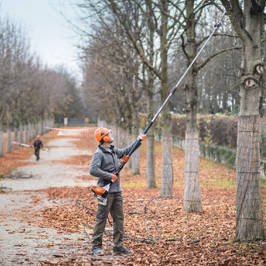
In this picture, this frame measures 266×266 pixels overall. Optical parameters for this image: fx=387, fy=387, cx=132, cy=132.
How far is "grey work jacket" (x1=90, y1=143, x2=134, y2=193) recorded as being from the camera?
6.20 metres

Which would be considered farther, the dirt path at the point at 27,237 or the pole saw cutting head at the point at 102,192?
the pole saw cutting head at the point at 102,192

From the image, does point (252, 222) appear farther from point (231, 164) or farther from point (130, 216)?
point (231, 164)

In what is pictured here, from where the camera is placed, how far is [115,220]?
6387mm

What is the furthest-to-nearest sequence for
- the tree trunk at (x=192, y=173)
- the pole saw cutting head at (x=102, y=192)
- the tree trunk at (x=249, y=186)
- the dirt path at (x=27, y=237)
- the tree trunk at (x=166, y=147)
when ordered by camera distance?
the tree trunk at (x=166, y=147), the tree trunk at (x=192, y=173), the pole saw cutting head at (x=102, y=192), the dirt path at (x=27, y=237), the tree trunk at (x=249, y=186)

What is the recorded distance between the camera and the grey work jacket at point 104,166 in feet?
20.3

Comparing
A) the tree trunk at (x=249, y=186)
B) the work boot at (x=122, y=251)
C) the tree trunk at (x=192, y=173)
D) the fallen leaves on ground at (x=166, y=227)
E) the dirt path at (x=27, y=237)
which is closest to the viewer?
the fallen leaves on ground at (x=166, y=227)

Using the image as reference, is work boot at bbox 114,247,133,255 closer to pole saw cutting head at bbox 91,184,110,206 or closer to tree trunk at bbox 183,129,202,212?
pole saw cutting head at bbox 91,184,110,206

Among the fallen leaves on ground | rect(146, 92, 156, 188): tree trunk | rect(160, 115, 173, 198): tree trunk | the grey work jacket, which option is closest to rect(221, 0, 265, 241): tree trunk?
the fallen leaves on ground

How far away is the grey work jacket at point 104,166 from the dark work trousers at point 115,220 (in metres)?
0.16

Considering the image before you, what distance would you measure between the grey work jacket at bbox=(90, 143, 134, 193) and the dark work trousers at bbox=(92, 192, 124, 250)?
0.16 m

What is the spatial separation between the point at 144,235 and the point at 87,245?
1.29 m

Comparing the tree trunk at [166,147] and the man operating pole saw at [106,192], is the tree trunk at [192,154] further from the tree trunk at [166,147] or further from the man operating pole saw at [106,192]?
the man operating pole saw at [106,192]

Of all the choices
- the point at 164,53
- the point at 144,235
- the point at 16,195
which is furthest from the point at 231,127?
the point at 144,235

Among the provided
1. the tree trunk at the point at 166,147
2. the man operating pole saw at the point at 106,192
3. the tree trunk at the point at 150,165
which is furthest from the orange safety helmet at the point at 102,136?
the tree trunk at the point at 150,165
